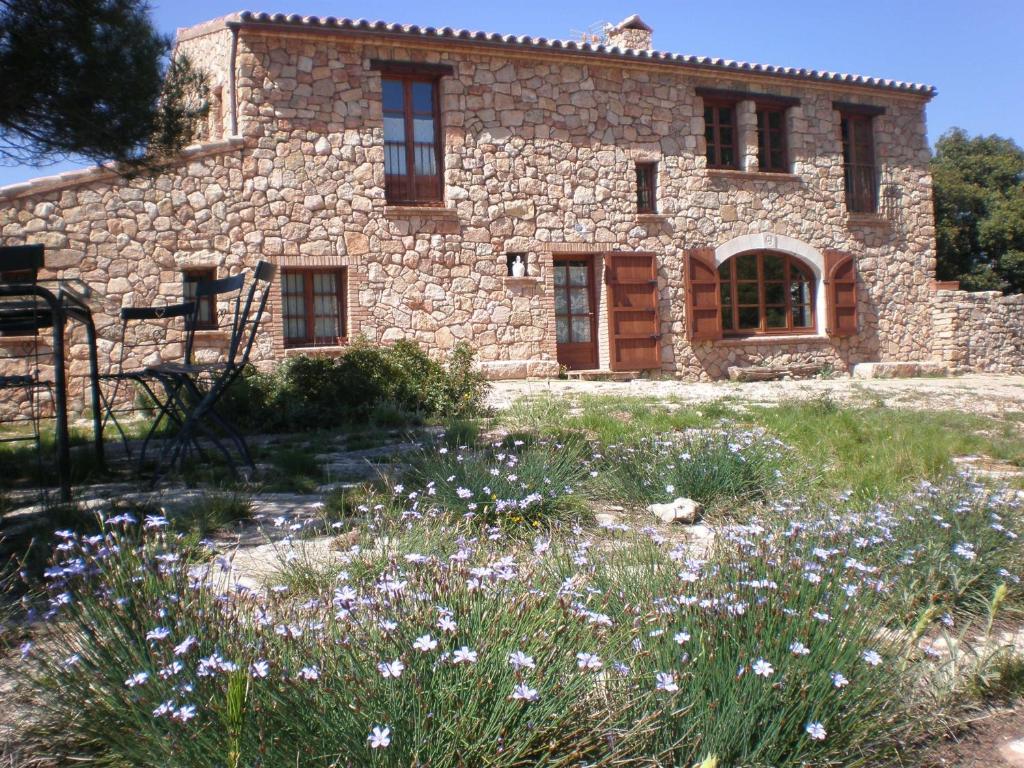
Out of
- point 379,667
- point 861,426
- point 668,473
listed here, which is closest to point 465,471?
point 668,473

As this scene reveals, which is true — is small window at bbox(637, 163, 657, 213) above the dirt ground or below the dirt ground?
above

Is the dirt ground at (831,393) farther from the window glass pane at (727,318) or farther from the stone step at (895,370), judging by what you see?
the window glass pane at (727,318)

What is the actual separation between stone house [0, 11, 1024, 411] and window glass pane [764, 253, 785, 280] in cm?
10

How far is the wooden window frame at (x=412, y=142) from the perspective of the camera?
39.0 feet

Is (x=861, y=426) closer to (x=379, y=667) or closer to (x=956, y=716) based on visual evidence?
(x=956, y=716)

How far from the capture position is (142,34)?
544 cm

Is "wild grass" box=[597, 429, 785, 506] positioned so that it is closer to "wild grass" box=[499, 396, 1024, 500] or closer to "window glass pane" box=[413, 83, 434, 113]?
"wild grass" box=[499, 396, 1024, 500]

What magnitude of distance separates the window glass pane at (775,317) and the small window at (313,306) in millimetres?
6985

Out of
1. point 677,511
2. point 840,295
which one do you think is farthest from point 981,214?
point 677,511

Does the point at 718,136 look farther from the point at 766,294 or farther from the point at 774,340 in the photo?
the point at 774,340

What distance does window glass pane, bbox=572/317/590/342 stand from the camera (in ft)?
42.7

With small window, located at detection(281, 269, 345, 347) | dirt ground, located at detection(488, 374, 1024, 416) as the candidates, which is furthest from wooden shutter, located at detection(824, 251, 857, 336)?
small window, located at detection(281, 269, 345, 347)

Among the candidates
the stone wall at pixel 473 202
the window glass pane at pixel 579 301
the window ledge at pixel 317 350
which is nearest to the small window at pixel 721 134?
the stone wall at pixel 473 202

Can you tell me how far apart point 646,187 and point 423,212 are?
12.0 feet
